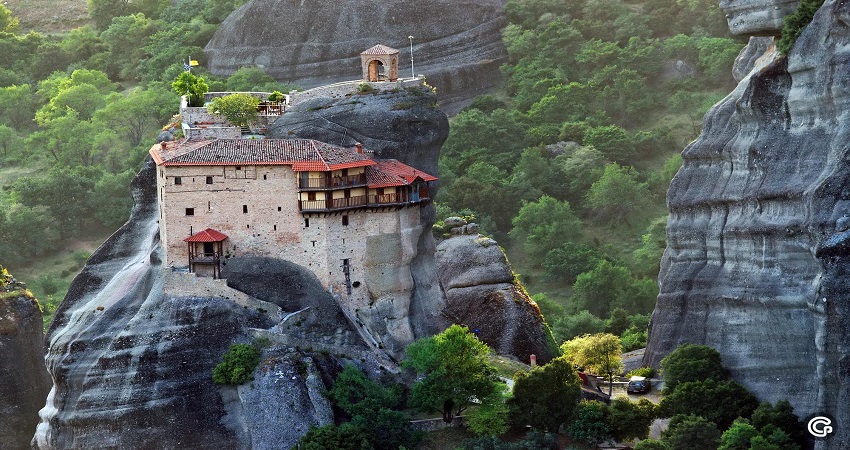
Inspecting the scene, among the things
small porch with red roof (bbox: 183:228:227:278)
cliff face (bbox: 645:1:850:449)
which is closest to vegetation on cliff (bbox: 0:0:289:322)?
small porch with red roof (bbox: 183:228:227:278)

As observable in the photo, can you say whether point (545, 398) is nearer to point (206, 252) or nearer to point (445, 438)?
point (445, 438)

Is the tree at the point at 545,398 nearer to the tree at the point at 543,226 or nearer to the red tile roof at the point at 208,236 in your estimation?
the red tile roof at the point at 208,236

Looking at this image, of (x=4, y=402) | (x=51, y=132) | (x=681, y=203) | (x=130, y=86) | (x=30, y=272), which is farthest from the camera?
(x=130, y=86)

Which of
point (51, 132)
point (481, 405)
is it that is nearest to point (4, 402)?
point (481, 405)

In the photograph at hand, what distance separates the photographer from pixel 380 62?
10762cm

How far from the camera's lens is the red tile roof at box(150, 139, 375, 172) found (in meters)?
99.2

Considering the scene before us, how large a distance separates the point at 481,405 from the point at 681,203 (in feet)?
42.9

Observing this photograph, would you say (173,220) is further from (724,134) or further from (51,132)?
(51,132)

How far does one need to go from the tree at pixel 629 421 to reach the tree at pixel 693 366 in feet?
6.19

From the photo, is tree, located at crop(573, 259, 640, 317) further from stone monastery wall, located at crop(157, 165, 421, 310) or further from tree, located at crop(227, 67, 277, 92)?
stone monastery wall, located at crop(157, 165, 421, 310)

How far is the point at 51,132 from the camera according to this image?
15162 centimetres

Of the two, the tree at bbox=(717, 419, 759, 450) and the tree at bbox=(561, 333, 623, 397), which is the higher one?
the tree at bbox=(561, 333, 623, 397)

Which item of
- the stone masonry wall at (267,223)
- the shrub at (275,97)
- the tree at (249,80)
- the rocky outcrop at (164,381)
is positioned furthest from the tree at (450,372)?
the tree at (249,80)

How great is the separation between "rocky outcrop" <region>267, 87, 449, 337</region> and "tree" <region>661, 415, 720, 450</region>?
→ 48.5 ft
